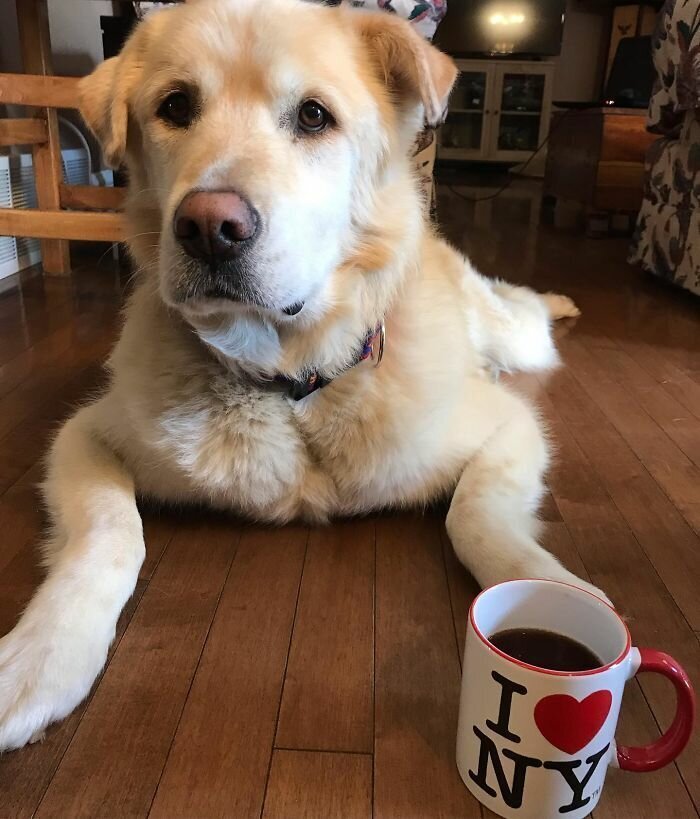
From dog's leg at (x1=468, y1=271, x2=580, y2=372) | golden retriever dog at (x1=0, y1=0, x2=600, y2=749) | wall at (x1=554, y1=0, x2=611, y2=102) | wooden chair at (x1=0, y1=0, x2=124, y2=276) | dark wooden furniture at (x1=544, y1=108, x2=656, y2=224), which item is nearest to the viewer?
golden retriever dog at (x1=0, y1=0, x2=600, y2=749)

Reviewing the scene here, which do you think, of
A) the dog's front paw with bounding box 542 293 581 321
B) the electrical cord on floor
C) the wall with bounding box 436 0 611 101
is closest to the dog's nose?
the dog's front paw with bounding box 542 293 581 321

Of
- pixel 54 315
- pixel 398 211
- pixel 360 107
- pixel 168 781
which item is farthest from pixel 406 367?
pixel 54 315

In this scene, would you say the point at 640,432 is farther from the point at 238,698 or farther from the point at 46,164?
the point at 46,164

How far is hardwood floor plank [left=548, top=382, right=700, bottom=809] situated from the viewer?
103 cm

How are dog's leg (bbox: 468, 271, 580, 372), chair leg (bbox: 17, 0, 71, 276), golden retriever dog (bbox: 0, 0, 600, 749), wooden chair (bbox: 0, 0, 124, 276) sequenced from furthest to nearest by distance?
chair leg (bbox: 17, 0, 71, 276) → wooden chair (bbox: 0, 0, 124, 276) → dog's leg (bbox: 468, 271, 580, 372) → golden retriever dog (bbox: 0, 0, 600, 749)

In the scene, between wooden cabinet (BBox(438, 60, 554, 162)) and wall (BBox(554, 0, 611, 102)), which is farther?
wooden cabinet (BBox(438, 60, 554, 162))

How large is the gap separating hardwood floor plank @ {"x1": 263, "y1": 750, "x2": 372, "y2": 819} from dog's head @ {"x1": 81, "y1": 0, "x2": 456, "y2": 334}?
2.11ft

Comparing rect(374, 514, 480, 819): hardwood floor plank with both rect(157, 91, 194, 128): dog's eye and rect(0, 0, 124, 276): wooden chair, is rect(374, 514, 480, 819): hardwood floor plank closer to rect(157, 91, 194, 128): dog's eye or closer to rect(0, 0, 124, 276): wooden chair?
rect(157, 91, 194, 128): dog's eye

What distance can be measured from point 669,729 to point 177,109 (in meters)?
1.17

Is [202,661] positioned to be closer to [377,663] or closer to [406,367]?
[377,663]

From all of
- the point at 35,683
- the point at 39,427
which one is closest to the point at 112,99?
the point at 39,427

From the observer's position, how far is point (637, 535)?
4.80ft

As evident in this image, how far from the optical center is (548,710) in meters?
A: 0.76

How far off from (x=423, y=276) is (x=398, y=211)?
0.21m
